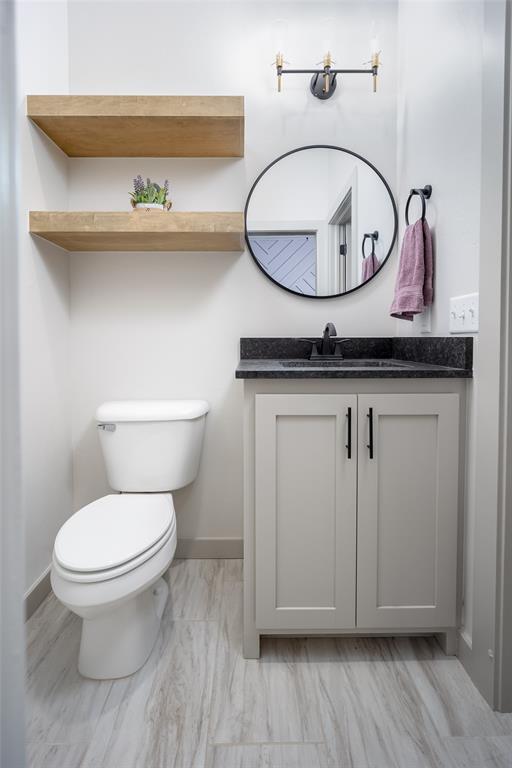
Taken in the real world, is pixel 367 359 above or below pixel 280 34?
below

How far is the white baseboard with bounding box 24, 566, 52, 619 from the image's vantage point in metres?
1.72

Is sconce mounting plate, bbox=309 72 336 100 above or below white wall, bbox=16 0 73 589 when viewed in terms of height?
above

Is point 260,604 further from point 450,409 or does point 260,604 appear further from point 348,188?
point 348,188

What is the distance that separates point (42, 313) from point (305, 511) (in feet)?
4.12

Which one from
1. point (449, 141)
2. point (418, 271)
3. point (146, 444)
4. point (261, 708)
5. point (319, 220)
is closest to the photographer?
point (261, 708)

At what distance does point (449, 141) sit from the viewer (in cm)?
156

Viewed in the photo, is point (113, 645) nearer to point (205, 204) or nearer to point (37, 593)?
point (37, 593)

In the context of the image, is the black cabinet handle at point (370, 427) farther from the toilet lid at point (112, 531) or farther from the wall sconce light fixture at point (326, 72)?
the wall sconce light fixture at point (326, 72)

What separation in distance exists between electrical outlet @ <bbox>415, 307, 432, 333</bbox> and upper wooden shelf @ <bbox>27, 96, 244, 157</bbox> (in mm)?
1007

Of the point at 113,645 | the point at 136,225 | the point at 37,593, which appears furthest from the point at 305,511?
the point at 136,225

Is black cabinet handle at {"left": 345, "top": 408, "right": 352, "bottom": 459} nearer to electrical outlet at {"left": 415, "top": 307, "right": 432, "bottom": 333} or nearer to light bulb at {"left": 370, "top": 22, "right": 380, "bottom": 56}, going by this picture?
electrical outlet at {"left": 415, "top": 307, "right": 432, "bottom": 333}

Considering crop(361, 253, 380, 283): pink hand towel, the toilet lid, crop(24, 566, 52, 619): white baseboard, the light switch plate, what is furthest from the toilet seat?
crop(361, 253, 380, 283): pink hand towel

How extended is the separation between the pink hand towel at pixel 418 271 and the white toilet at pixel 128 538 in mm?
914

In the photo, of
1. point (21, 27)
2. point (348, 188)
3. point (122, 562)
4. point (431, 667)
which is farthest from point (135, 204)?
point (431, 667)
